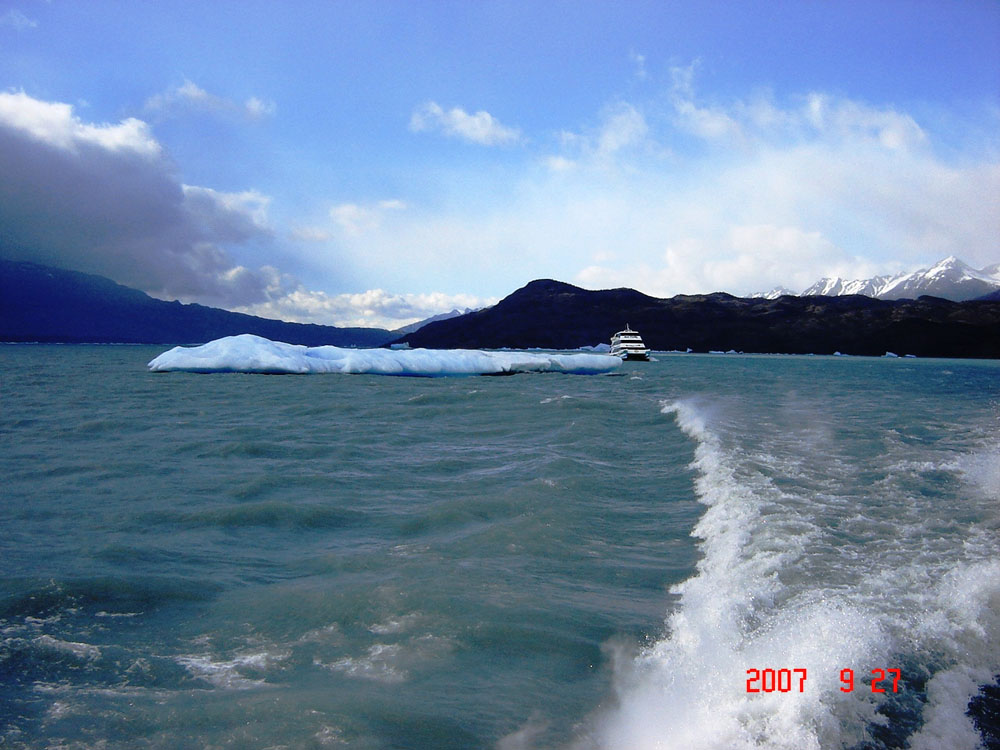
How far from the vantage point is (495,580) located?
4.95 metres

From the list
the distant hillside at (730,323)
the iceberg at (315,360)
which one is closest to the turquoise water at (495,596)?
the iceberg at (315,360)

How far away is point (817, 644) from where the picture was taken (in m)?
3.55

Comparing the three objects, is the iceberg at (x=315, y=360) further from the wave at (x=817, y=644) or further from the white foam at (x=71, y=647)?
the white foam at (x=71, y=647)

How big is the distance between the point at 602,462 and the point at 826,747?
721 centimetres

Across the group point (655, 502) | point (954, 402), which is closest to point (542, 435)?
point (655, 502)

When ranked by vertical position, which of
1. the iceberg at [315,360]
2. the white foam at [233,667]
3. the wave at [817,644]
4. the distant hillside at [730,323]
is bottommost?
the white foam at [233,667]

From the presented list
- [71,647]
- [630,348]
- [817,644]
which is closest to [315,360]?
[71,647]

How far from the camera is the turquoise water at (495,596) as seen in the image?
309 cm

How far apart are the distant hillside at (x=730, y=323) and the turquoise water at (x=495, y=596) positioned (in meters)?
142
